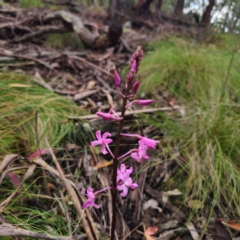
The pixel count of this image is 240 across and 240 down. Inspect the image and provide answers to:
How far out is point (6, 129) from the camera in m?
1.78

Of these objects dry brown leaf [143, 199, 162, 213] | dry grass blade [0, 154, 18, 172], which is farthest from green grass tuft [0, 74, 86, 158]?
dry brown leaf [143, 199, 162, 213]

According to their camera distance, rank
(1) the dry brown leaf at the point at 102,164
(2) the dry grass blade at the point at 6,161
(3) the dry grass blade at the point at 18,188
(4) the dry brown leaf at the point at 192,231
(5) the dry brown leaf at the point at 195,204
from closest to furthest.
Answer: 1. (3) the dry grass blade at the point at 18,188
2. (2) the dry grass blade at the point at 6,161
3. (4) the dry brown leaf at the point at 192,231
4. (5) the dry brown leaf at the point at 195,204
5. (1) the dry brown leaf at the point at 102,164

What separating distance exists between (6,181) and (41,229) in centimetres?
38

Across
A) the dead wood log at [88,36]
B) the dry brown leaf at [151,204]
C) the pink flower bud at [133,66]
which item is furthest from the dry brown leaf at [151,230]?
the dead wood log at [88,36]

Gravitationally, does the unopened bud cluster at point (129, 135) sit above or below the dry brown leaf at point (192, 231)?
above

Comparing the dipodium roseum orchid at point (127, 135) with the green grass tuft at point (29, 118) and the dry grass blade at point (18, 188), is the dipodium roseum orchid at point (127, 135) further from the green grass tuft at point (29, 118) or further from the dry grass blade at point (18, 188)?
the green grass tuft at point (29, 118)

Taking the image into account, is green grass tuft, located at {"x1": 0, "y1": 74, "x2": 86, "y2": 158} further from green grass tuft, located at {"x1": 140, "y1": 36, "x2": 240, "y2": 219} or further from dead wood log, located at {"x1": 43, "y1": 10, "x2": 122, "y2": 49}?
dead wood log, located at {"x1": 43, "y1": 10, "x2": 122, "y2": 49}

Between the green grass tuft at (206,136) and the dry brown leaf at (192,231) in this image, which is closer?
the dry brown leaf at (192,231)

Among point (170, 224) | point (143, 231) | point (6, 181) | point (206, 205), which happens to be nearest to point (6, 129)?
point (6, 181)

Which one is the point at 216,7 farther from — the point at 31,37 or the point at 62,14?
the point at 31,37

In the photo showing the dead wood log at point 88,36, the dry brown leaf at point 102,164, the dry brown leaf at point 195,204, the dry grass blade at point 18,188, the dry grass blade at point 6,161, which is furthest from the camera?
the dead wood log at point 88,36

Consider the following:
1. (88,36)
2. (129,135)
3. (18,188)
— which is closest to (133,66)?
(129,135)

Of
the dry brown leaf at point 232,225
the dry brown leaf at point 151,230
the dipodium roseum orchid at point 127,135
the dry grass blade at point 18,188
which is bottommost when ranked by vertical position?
the dry brown leaf at point 151,230

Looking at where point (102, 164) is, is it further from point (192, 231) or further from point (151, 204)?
point (192, 231)
